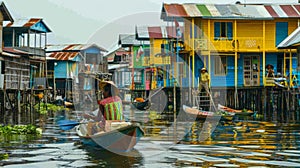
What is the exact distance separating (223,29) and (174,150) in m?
19.7

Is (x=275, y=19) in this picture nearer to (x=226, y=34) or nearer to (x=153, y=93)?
(x=226, y=34)

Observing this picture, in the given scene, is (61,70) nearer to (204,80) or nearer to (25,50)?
(25,50)

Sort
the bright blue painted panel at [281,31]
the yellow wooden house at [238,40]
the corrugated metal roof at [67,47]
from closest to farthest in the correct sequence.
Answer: the yellow wooden house at [238,40], the bright blue painted panel at [281,31], the corrugated metal roof at [67,47]

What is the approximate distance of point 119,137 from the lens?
512 inches

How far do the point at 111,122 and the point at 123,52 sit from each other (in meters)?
46.1

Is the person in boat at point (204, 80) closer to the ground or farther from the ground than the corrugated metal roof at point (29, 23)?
closer to the ground

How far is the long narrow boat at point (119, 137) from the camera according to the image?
1280cm

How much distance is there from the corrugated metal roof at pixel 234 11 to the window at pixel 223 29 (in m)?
0.73

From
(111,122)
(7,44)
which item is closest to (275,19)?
(7,44)

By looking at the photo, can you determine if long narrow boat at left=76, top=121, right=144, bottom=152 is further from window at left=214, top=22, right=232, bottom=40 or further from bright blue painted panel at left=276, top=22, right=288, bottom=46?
bright blue painted panel at left=276, top=22, right=288, bottom=46

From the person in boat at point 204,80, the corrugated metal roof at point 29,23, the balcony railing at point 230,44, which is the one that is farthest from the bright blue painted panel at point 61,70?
the person in boat at point 204,80

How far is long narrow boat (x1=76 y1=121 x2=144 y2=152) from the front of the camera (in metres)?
12.8

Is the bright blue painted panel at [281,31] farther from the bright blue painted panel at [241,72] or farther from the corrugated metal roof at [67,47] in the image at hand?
the corrugated metal roof at [67,47]

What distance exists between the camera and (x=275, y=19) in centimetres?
3319
